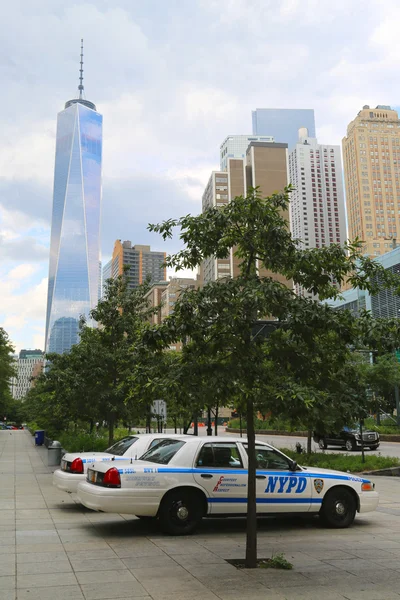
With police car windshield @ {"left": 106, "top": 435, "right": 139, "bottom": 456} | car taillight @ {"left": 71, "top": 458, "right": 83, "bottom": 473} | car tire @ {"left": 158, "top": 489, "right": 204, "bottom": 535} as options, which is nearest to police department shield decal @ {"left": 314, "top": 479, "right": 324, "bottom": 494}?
car tire @ {"left": 158, "top": 489, "right": 204, "bottom": 535}

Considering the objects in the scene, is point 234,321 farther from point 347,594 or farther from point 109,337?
point 109,337

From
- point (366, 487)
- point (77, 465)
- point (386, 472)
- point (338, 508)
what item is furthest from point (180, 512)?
point (386, 472)

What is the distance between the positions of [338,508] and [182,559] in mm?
3585

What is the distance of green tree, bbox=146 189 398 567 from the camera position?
6887 mm

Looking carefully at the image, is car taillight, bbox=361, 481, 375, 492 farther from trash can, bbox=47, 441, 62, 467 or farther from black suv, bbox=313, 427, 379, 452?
black suv, bbox=313, 427, 379, 452

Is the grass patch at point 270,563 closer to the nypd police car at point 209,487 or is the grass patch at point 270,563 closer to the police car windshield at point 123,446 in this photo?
the nypd police car at point 209,487

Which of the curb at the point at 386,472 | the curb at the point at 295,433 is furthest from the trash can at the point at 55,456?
the curb at the point at 295,433

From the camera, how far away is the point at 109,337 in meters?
19.2

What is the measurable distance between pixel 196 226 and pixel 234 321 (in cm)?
151

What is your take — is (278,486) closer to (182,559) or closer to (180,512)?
(180,512)

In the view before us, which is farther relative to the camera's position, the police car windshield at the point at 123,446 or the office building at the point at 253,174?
the office building at the point at 253,174

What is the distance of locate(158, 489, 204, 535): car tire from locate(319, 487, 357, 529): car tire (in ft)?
7.28

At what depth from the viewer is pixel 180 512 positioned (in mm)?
9023

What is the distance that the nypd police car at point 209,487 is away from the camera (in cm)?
877
